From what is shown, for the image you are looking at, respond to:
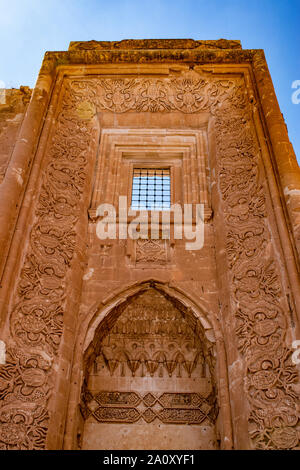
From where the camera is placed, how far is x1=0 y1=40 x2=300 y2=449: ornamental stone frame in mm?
5809

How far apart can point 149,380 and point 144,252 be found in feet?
7.42

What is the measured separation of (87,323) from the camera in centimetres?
688

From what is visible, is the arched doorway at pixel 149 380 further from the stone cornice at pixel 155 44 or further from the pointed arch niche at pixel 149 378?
the stone cornice at pixel 155 44

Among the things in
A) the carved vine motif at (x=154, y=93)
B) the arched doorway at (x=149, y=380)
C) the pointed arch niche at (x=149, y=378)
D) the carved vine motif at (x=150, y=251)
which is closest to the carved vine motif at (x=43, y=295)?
the pointed arch niche at (x=149, y=378)

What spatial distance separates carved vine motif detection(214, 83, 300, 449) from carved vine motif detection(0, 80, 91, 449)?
9.21 feet

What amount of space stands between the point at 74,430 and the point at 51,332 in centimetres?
143

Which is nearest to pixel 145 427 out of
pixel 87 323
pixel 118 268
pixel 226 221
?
pixel 87 323

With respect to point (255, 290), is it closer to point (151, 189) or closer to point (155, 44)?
point (151, 189)

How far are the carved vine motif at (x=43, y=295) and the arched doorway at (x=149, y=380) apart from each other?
0.86 metres

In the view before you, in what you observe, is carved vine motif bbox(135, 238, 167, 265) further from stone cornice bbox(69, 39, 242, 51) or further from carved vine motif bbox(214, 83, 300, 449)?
stone cornice bbox(69, 39, 242, 51)

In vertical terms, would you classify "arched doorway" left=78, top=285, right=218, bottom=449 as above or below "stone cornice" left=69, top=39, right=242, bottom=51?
below

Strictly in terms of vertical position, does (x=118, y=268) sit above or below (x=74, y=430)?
above

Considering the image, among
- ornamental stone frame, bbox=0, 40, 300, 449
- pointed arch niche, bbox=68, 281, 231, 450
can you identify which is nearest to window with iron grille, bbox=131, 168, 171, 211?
ornamental stone frame, bbox=0, 40, 300, 449
